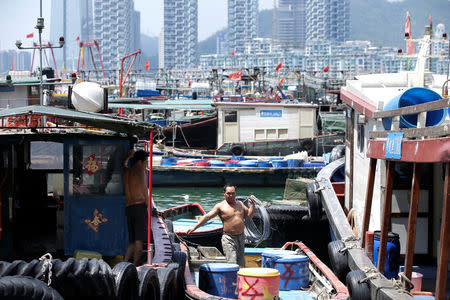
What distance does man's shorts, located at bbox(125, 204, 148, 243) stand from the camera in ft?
33.8

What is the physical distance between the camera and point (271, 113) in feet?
127

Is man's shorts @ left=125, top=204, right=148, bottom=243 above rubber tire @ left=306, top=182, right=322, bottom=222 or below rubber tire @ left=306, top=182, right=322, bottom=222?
above

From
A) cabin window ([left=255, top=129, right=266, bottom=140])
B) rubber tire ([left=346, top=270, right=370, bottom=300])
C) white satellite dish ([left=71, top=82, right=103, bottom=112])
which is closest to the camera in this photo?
rubber tire ([left=346, top=270, right=370, bottom=300])

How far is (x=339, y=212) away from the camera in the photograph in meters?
14.0

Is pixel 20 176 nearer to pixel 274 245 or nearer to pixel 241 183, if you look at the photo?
pixel 274 245

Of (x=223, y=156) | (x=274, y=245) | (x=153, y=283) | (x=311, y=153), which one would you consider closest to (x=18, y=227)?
(x=153, y=283)

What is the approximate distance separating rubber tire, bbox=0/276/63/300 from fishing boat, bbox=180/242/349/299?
10.4ft

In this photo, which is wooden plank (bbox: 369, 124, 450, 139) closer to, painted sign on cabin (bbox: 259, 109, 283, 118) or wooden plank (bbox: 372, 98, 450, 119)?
wooden plank (bbox: 372, 98, 450, 119)

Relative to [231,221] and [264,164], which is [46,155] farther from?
[264,164]

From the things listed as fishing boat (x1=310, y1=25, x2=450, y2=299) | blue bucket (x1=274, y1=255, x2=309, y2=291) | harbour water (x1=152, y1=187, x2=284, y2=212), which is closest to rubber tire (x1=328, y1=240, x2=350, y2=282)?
fishing boat (x1=310, y1=25, x2=450, y2=299)

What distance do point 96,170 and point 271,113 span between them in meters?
29.0

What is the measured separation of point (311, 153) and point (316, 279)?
26.0 metres

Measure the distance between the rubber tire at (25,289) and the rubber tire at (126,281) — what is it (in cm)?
106

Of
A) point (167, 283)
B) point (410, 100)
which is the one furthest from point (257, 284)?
point (410, 100)
